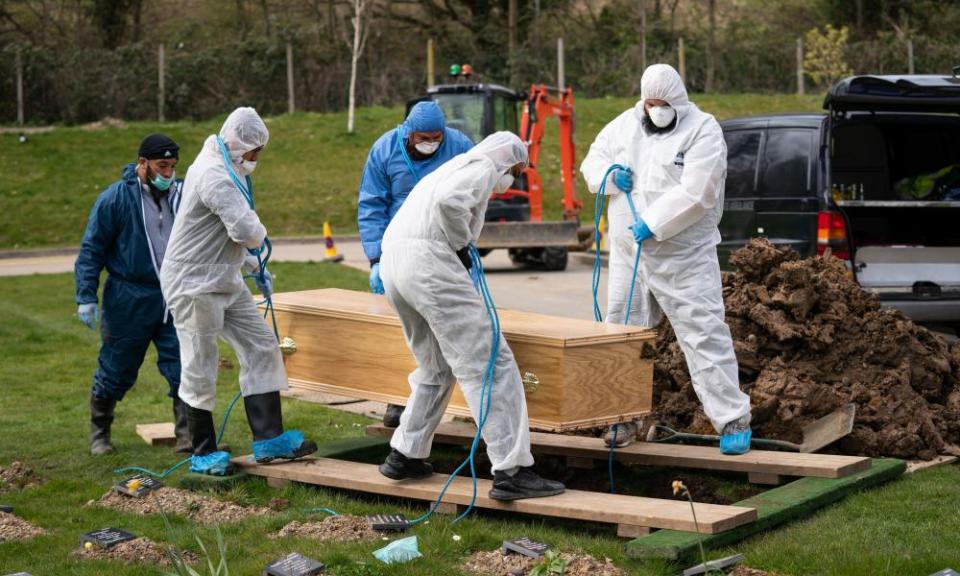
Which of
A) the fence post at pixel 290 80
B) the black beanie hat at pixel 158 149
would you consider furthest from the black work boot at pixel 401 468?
the fence post at pixel 290 80

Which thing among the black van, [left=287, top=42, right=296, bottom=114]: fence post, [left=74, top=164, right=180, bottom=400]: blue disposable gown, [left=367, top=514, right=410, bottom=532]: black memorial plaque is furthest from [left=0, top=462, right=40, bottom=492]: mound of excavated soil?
[left=287, top=42, right=296, bottom=114]: fence post

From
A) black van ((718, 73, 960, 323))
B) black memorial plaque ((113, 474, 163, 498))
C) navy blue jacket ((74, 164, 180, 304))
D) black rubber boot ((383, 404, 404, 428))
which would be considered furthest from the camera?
black van ((718, 73, 960, 323))

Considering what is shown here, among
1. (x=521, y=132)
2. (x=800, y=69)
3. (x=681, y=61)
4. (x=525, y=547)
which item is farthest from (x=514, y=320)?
(x=800, y=69)

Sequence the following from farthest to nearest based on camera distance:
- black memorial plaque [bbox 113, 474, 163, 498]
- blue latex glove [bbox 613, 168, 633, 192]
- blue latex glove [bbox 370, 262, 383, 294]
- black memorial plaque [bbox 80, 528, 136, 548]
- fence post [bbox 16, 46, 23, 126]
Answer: fence post [bbox 16, 46, 23, 126], blue latex glove [bbox 370, 262, 383, 294], blue latex glove [bbox 613, 168, 633, 192], black memorial plaque [bbox 113, 474, 163, 498], black memorial plaque [bbox 80, 528, 136, 548]

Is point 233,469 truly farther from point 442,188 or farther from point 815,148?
point 815,148

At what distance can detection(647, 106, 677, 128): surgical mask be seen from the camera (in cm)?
635

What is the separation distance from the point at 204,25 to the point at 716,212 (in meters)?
34.4

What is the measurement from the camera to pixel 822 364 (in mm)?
6980

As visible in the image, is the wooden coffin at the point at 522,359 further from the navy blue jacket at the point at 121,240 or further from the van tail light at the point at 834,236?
the van tail light at the point at 834,236

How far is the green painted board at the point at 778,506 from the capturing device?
482cm

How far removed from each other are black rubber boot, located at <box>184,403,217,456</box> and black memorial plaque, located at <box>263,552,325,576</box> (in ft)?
6.09

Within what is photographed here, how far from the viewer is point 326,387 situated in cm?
685

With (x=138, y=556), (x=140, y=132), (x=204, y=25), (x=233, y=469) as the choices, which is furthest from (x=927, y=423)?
(x=204, y=25)

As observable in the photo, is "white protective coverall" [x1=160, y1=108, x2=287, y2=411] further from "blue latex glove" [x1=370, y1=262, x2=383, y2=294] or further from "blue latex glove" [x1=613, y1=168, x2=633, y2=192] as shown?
"blue latex glove" [x1=613, y1=168, x2=633, y2=192]
